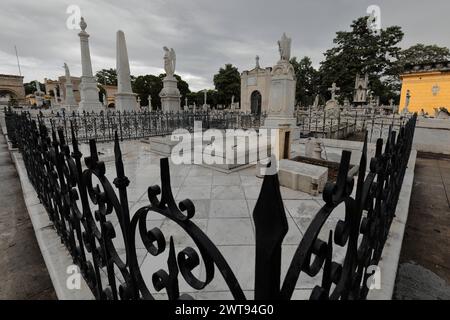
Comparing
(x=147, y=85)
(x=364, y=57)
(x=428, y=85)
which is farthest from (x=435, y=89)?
(x=147, y=85)

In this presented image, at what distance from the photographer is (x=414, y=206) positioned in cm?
449

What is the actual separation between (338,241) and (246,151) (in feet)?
20.3

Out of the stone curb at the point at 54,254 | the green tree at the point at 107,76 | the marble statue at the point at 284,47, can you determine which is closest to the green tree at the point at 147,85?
the green tree at the point at 107,76

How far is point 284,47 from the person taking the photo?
11422 millimetres

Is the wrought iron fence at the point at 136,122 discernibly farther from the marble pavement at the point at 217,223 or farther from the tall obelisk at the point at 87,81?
the marble pavement at the point at 217,223

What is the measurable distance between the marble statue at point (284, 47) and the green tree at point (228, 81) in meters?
50.7

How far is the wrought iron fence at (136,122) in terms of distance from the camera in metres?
12.8

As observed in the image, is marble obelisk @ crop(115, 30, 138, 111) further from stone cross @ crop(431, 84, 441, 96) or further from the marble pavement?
stone cross @ crop(431, 84, 441, 96)

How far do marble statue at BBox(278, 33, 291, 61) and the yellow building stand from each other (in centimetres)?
3429

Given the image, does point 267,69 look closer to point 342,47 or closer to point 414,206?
point 342,47

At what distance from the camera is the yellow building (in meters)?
33.4

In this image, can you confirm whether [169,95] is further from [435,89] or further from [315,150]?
[435,89]
